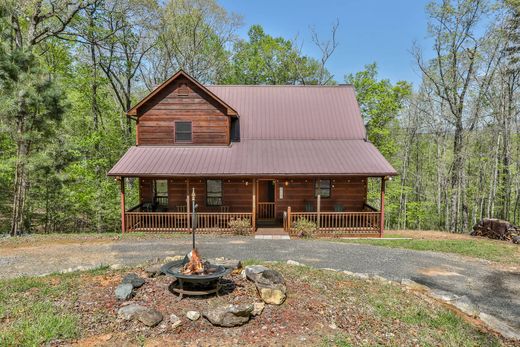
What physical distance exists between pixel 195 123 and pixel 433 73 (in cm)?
1786

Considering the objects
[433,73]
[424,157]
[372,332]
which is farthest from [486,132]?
[372,332]

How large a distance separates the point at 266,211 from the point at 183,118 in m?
6.61

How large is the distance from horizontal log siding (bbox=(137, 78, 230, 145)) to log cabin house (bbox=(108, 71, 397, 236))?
0.05 m

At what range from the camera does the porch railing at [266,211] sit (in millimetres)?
16641

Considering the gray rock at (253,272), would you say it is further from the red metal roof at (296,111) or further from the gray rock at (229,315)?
the red metal roof at (296,111)

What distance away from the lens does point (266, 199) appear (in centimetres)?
1753

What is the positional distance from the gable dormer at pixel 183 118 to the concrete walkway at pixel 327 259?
6057 millimetres

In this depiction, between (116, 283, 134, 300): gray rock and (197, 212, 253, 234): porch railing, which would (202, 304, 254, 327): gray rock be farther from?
(197, 212, 253, 234): porch railing

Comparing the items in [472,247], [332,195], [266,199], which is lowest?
[472,247]

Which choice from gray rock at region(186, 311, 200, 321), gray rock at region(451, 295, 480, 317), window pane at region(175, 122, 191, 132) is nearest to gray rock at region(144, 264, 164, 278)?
gray rock at region(186, 311, 200, 321)

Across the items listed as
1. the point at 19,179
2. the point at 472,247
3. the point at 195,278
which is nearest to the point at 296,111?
the point at 472,247

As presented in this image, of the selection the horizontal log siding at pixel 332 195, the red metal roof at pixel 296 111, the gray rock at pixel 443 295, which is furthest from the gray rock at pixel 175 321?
the red metal roof at pixel 296 111

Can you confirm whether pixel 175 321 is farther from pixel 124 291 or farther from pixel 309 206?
pixel 309 206

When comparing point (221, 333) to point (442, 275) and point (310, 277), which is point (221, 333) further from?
point (442, 275)
